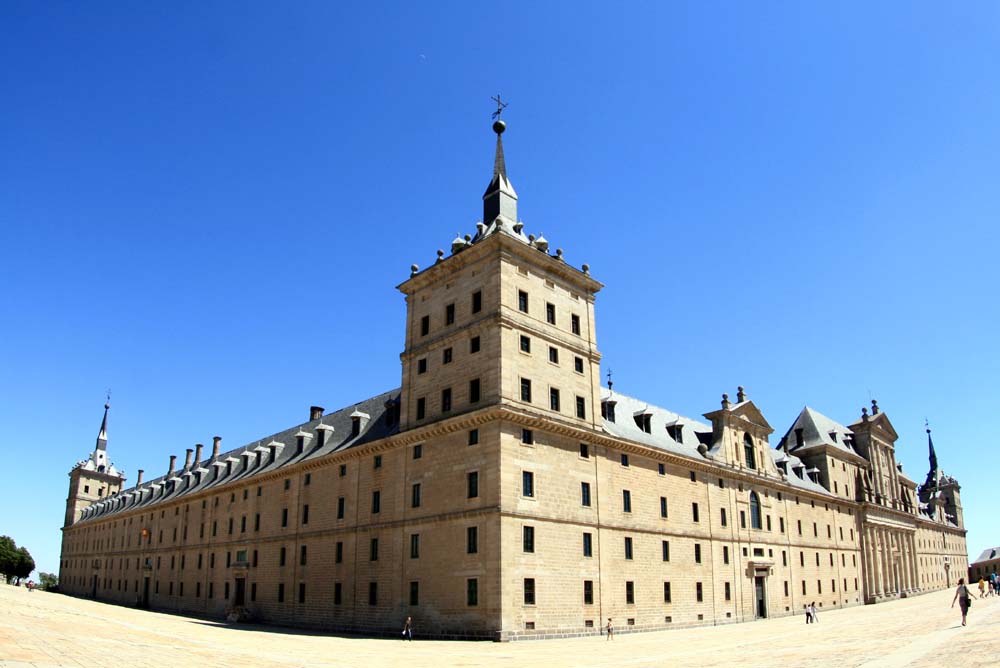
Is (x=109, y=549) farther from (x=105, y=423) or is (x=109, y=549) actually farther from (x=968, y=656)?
(x=968, y=656)

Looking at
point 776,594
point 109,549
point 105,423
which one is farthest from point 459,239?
point 105,423

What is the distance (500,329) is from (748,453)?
3056 centimetres

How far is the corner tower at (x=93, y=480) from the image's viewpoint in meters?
111

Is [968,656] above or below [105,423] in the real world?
below

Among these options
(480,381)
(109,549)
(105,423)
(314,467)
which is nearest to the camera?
(480,381)

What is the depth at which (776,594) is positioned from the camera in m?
57.5

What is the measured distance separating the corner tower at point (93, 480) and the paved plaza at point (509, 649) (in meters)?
89.7

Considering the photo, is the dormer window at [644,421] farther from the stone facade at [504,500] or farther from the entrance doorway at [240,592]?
the entrance doorway at [240,592]

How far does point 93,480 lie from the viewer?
11394cm

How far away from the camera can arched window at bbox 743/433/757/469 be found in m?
59.1

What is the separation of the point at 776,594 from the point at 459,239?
3836cm

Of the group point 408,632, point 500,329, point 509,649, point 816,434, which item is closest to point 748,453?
point 816,434

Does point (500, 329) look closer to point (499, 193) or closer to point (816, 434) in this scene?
point (499, 193)

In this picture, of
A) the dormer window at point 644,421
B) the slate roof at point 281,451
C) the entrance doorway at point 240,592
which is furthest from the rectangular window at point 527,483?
the entrance doorway at point 240,592
